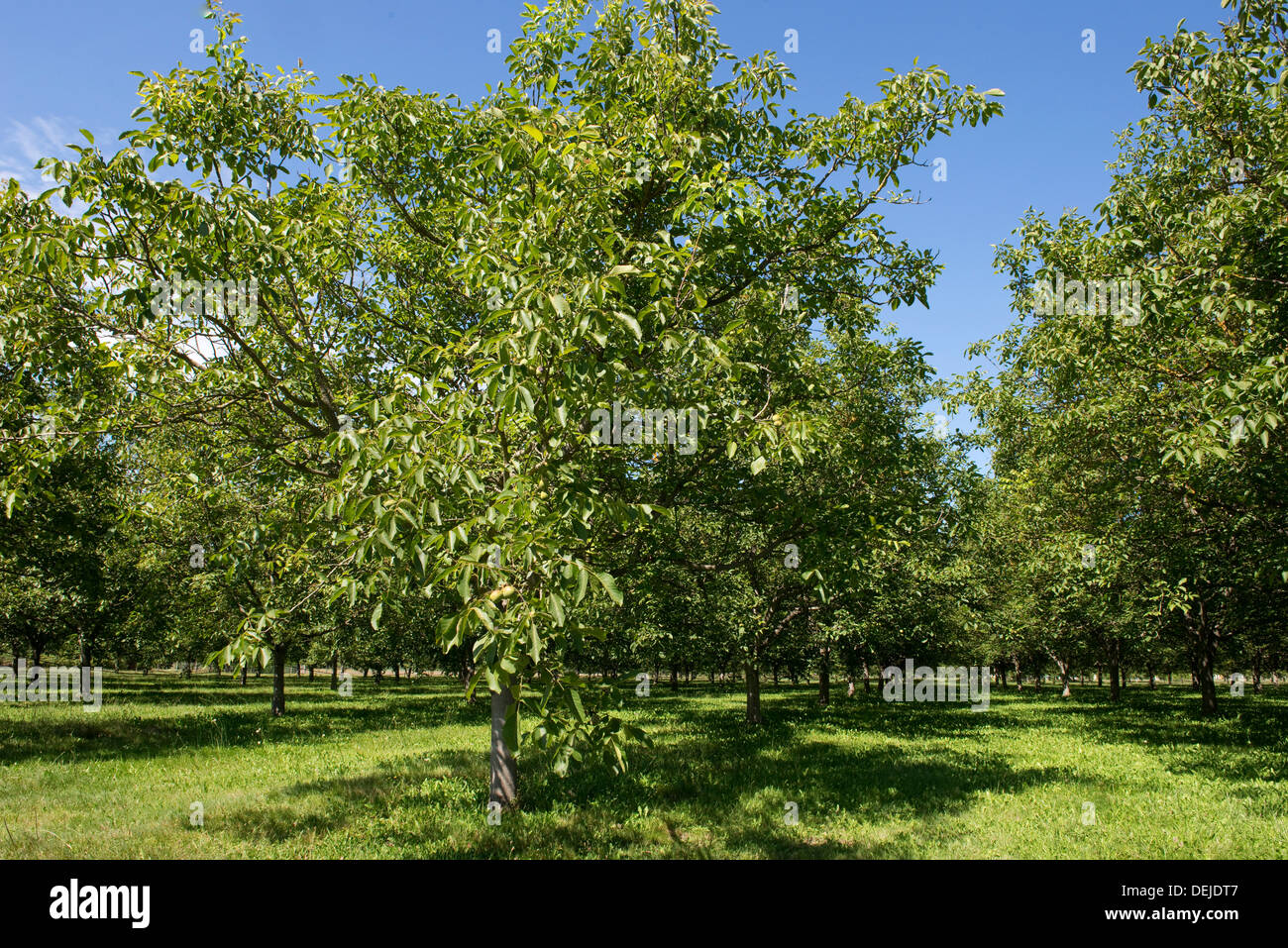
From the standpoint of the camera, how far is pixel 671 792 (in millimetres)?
12422

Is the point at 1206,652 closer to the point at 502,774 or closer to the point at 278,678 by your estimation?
the point at 502,774

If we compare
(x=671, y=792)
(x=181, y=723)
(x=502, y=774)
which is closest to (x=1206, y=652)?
(x=671, y=792)

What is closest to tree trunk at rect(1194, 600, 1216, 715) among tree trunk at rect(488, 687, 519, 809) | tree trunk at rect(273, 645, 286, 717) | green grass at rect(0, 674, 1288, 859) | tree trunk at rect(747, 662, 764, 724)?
green grass at rect(0, 674, 1288, 859)

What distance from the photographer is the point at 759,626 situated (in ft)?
68.4

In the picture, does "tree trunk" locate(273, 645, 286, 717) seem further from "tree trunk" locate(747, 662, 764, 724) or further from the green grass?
"tree trunk" locate(747, 662, 764, 724)

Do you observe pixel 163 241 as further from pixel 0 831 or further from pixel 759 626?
pixel 759 626

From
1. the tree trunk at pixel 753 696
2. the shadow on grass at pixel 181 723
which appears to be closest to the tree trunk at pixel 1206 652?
the tree trunk at pixel 753 696

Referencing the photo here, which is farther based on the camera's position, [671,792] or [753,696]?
[753,696]

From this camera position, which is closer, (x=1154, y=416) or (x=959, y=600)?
(x=1154, y=416)

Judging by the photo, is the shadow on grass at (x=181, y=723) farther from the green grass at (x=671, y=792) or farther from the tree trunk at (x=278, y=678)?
the tree trunk at (x=278, y=678)

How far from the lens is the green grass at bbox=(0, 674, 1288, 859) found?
354 inches
